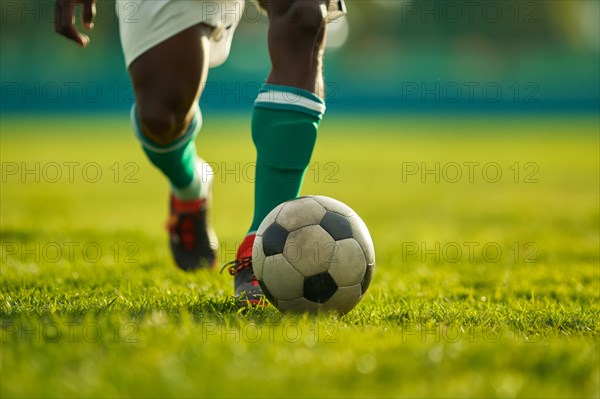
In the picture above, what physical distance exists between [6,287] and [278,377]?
181 cm

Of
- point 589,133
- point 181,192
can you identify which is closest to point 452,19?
point 589,133

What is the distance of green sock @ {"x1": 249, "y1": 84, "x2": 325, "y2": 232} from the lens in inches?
104

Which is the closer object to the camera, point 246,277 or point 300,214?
point 300,214

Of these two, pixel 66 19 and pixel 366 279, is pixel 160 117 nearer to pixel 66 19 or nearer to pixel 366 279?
pixel 66 19

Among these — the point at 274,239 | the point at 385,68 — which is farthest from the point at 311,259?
the point at 385,68

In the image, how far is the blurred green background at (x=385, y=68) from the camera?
30172 millimetres

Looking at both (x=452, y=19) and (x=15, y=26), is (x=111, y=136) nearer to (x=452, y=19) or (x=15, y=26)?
(x=15, y=26)

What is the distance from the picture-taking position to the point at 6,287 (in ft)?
9.91

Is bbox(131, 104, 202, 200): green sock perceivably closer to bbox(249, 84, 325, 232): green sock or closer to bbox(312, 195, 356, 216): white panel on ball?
bbox(249, 84, 325, 232): green sock

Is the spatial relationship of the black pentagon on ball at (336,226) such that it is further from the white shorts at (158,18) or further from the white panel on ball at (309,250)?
the white shorts at (158,18)

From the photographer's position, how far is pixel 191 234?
3977mm

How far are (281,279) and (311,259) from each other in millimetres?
118

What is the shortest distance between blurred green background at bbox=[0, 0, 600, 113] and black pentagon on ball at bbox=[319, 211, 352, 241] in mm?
26355

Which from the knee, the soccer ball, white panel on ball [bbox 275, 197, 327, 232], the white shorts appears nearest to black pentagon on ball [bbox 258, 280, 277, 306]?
the soccer ball
